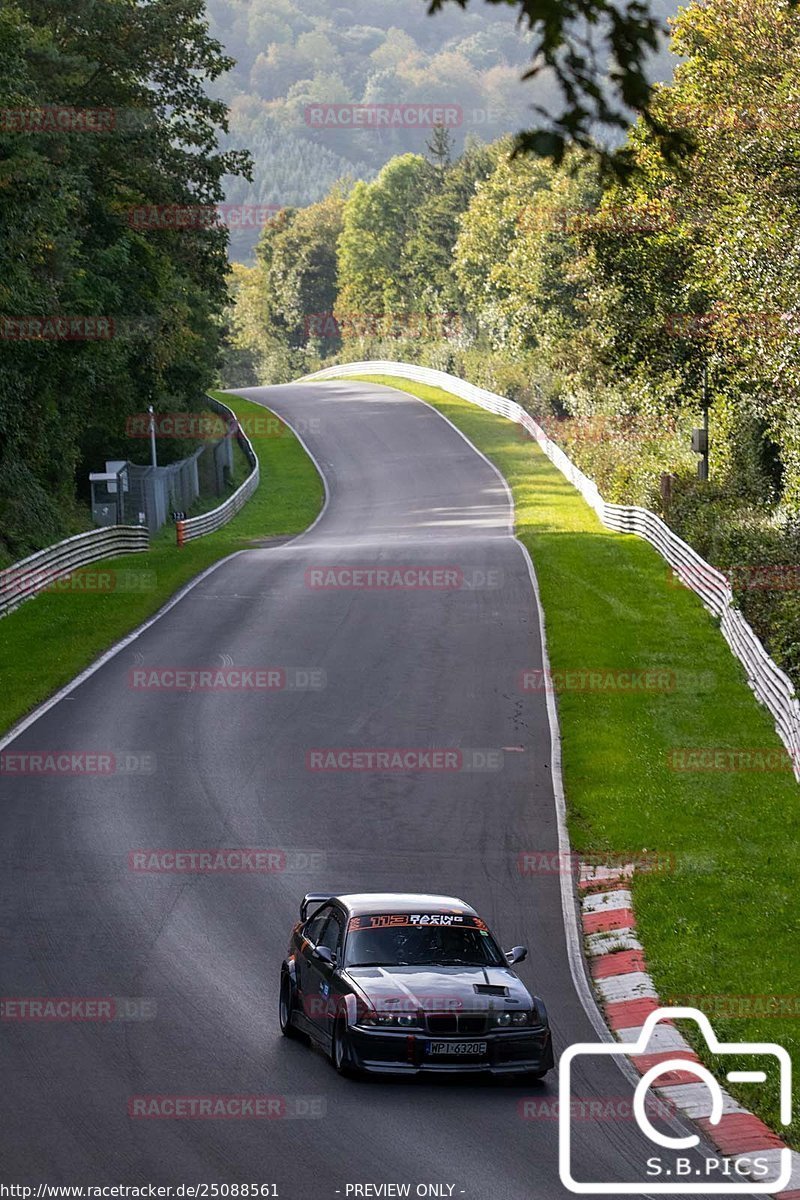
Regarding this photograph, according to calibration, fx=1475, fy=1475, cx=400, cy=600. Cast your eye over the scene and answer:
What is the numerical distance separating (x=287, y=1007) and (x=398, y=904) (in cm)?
130

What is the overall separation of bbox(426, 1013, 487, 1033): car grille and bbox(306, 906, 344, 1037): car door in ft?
2.71

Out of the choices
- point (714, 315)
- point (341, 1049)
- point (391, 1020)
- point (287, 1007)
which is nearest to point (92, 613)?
point (714, 315)

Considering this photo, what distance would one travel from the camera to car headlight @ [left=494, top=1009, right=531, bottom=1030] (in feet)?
37.4

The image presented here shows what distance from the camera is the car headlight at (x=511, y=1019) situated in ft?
37.4

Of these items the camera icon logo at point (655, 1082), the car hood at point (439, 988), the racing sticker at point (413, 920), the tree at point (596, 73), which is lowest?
the camera icon logo at point (655, 1082)

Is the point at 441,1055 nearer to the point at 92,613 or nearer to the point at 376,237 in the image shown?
the point at 92,613

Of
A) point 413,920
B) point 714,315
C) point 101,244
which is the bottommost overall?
point 413,920

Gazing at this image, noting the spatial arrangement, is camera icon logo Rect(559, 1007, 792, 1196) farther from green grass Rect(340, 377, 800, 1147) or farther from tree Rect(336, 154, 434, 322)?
tree Rect(336, 154, 434, 322)

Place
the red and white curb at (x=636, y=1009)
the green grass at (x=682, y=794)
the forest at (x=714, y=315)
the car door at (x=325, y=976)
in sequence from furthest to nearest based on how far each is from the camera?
the forest at (x=714, y=315)
the green grass at (x=682, y=794)
the car door at (x=325, y=976)
the red and white curb at (x=636, y=1009)

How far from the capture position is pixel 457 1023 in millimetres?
11359

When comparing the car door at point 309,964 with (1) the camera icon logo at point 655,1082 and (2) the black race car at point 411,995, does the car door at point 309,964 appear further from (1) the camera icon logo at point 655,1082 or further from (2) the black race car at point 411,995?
(1) the camera icon logo at point 655,1082

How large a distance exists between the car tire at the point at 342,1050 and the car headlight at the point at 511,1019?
1159mm

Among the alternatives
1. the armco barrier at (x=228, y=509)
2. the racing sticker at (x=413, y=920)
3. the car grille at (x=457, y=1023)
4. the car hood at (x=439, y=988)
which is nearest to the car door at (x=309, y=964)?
the car hood at (x=439, y=988)

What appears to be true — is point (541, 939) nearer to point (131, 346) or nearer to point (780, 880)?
point (780, 880)
